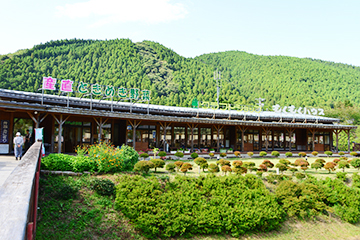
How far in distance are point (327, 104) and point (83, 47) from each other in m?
68.4

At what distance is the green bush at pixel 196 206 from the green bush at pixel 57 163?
2218 millimetres

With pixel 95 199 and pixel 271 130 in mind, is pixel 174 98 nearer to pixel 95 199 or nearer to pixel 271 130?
pixel 271 130

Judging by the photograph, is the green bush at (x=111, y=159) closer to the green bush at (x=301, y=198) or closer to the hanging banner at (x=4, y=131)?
the hanging banner at (x=4, y=131)

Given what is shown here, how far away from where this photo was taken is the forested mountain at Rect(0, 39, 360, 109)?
6638 centimetres

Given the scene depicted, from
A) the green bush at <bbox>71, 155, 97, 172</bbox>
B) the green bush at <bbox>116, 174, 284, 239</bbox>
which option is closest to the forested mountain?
the green bush at <bbox>71, 155, 97, 172</bbox>

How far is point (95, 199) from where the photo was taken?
31.6 feet

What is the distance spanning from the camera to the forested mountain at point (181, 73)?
218 ft

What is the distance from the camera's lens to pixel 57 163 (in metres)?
10.6

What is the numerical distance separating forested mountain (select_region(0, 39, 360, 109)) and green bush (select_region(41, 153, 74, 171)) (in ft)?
154

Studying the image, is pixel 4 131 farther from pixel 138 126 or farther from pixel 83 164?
pixel 138 126

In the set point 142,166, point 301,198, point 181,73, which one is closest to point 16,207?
point 142,166

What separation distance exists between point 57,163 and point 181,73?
78.1 m

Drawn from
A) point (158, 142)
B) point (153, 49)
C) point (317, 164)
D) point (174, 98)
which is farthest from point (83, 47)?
point (317, 164)

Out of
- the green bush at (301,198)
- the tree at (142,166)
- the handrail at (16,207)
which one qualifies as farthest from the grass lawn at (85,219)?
the handrail at (16,207)
